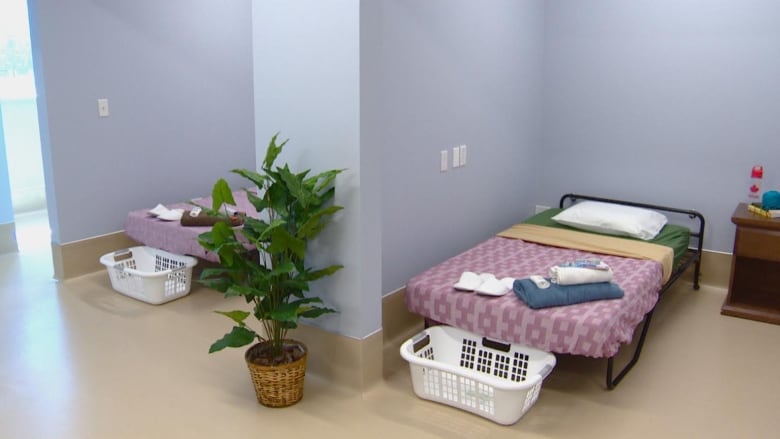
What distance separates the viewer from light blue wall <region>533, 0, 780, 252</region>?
433 cm

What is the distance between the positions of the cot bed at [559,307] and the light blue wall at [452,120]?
0.70 feet

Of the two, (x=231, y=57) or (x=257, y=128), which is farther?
(x=231, y=57)

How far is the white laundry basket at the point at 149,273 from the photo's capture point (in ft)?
14.1

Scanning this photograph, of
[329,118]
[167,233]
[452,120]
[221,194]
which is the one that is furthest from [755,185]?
[167,233]

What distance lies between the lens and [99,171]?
483 centimetres

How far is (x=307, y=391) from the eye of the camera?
326 centimetres

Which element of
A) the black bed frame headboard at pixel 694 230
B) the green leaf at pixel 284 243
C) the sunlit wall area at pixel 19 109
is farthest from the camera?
the sunlit wall area at pixel 19 109

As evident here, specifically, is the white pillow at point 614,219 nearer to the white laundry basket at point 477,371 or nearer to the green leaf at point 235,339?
the white laundry basket at point 477,371

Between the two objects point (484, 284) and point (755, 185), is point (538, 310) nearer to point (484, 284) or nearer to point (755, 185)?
point (484, 284)

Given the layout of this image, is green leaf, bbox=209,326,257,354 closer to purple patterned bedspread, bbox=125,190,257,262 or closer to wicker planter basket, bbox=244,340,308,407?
wicker planter basket, bbox=244,340,308,407

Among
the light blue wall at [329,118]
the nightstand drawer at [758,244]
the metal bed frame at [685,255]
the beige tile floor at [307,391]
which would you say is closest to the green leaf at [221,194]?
the light blue wall at [329,118]

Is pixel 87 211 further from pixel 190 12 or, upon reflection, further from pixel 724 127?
pixel 724 127

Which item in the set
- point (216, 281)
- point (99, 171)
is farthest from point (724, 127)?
point (99, 171)

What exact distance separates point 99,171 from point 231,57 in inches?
54.1
